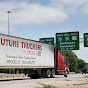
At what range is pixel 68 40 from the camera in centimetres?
4350

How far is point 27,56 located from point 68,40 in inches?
724

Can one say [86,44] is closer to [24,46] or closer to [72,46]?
[72,46]

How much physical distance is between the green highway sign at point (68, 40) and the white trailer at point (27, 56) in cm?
1279

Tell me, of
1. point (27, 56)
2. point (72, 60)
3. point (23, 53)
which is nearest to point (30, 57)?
point (27, 56)

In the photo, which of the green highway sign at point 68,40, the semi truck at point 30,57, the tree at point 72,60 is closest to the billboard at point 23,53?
the semi truck at point 30,57

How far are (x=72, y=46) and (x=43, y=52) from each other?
15562mm

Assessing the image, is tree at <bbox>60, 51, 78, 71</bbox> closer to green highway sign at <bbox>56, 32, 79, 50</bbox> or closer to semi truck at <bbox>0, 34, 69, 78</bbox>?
green highway sign at <bbox>56, 32, 79, 50</bbox>

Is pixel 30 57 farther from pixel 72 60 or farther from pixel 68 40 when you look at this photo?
pixel 72 60

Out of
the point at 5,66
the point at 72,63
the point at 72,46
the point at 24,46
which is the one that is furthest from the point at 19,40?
the point at 72,63

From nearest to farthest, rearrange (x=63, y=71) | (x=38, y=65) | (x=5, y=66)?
(x=5, y=66)
(x=38, y=65)
(x=63, y=71)

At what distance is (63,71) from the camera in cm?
3406

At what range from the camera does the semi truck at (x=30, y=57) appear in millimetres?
23156

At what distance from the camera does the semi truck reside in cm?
2316

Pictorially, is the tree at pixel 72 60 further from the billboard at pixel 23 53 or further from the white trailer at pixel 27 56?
the billboard at pixel 23 53
